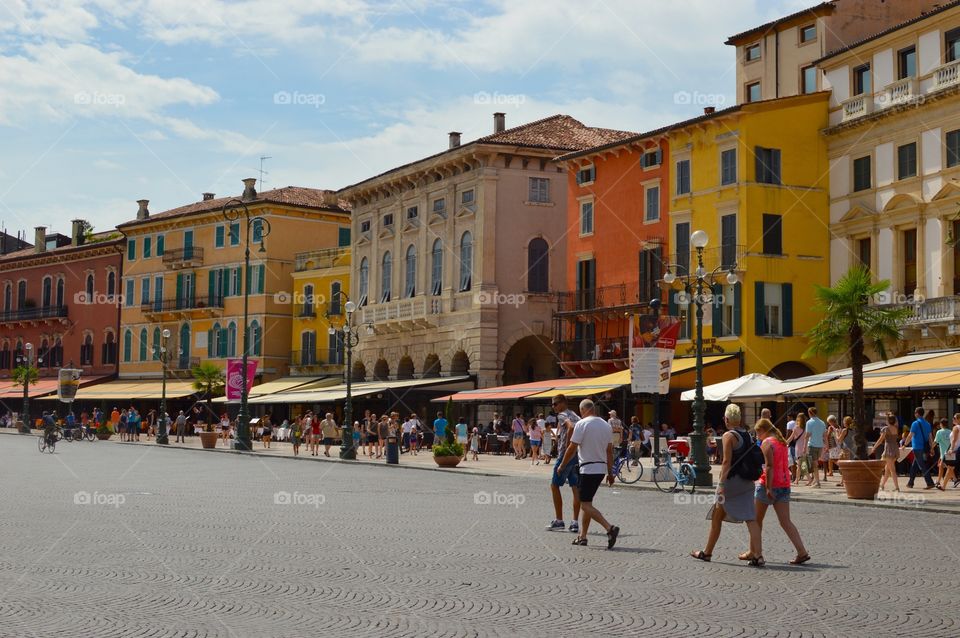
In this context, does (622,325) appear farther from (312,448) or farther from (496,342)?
(312,448)

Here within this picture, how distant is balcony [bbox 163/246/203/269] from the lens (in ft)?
232

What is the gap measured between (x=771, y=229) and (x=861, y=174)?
3.23 m

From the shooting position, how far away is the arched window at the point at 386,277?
187 feet

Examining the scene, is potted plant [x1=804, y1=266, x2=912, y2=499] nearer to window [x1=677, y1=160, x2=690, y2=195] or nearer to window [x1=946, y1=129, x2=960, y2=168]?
window [x1=946, y1=129, x2=960, y2=168]

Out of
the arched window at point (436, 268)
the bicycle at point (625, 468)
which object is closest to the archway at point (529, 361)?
the arched window at point (436, 268)

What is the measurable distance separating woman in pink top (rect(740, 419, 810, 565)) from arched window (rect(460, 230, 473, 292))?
128 ft

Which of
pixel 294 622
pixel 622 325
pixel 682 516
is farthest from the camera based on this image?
pixel 622 325

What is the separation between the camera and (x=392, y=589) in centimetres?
1001

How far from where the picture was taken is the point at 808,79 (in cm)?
4219

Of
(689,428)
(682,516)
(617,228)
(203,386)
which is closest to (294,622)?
(682,516)

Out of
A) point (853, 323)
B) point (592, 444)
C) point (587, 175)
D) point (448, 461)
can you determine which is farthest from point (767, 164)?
point (592, 444)

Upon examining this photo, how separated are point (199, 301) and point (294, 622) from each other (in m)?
63.0

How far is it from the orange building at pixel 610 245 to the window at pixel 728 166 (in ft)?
6.12

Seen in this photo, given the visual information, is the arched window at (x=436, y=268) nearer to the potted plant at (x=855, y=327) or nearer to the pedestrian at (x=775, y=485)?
the potted plant at (x=855, y=327)
